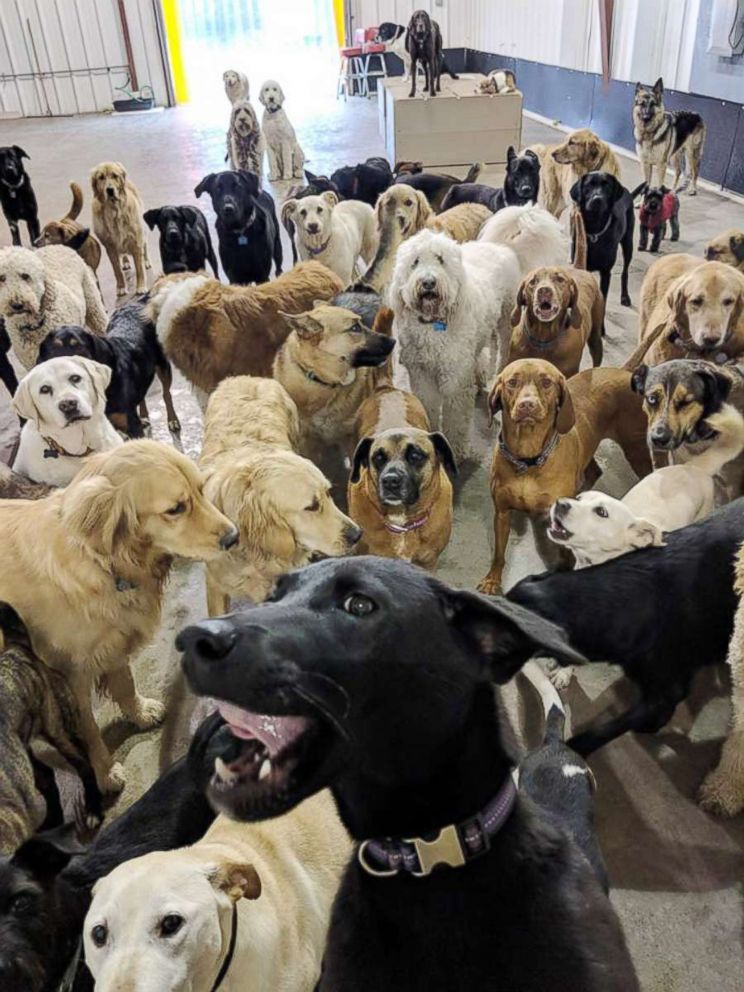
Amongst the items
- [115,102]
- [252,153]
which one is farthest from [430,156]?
[115,102]

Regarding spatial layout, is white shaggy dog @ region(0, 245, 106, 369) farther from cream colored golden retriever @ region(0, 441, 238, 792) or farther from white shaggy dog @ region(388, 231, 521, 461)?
cream colored golden retriever @ region(0, 441, 238, 792)

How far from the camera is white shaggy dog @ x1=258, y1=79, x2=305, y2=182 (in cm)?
951

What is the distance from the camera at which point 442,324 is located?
13.8ft

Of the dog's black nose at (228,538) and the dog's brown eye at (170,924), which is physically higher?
the dog's brown eye at (170,924)

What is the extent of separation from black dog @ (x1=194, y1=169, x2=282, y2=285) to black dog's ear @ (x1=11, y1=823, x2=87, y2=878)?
211 inches

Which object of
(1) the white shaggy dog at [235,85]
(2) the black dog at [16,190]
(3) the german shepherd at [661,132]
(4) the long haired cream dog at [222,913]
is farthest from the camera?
(1) the white shaggy dog at [235,85]

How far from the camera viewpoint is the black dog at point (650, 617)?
2.40 metres

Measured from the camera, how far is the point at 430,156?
9703mm

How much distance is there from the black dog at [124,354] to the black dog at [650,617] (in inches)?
106

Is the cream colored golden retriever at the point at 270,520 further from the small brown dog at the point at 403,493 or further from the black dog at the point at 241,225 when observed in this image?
the black dog at the point at 241,225

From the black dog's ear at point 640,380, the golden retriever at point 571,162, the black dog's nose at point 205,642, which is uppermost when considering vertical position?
the black dog's nose at point 205,642

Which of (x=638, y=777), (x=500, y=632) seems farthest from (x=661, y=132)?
(x=500, y=632)

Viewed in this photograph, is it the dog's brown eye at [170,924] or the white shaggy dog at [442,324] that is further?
the white shaggy dog at [442,324]

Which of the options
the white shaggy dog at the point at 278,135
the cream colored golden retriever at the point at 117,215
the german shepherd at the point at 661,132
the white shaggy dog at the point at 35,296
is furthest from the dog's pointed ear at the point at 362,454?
the white shaggy dog at the point at 278,135
